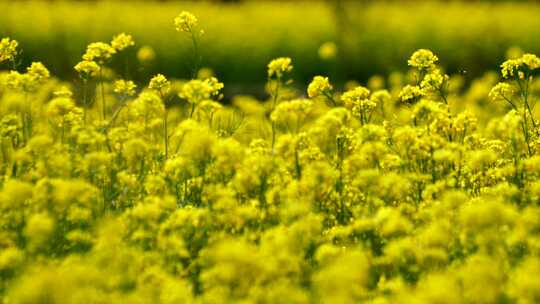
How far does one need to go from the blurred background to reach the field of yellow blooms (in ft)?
25.7

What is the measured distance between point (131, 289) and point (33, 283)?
0.79m

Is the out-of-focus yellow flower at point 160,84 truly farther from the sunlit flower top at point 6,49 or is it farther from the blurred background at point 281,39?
the blurred background at point 281,39

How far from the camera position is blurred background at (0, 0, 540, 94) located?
44.0ft

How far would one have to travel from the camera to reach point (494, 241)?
3338mm

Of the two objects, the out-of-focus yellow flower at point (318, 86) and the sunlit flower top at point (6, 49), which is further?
the sunlit flower top at point (6, 49)

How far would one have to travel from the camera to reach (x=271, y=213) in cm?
407

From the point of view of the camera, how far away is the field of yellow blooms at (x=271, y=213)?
317 centimetres

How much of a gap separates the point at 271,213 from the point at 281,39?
10316mm

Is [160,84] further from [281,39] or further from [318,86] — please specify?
[281,39]

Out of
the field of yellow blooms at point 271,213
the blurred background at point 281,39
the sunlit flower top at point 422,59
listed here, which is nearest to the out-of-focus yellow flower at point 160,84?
the field of yellow blooms at point 271,213

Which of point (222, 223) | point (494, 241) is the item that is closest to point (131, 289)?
point (222, 223)

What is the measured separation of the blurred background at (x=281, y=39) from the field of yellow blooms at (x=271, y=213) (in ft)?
25.7

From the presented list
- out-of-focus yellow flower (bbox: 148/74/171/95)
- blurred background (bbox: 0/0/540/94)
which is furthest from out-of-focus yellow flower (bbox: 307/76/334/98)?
blurred background (bbox: 0/0/540/94)

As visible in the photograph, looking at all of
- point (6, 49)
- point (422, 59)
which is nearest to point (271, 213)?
point (422, 59)
